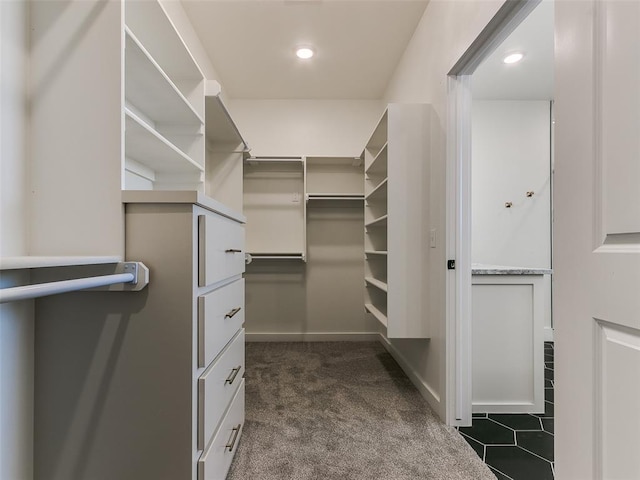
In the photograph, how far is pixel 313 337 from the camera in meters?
3.12

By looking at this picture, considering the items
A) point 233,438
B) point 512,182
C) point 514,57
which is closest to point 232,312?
point 233,438

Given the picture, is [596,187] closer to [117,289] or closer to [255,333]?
[117,289]

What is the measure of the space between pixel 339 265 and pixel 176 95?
2.17 metres

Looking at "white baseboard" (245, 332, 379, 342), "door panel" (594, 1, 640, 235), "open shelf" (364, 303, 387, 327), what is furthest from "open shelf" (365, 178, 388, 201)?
"white baseboard" (245, 332, 379, 342)

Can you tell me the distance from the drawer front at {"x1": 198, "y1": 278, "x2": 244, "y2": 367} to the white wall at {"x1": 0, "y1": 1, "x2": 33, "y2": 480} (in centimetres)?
44

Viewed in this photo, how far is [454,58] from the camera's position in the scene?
5.08ft

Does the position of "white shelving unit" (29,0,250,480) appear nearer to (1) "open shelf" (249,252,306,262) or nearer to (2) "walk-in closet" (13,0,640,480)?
(2) "walk-in closet" (13,0,640,480)

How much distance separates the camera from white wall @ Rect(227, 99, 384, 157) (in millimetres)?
3111

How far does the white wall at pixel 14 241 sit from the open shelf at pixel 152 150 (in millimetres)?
271

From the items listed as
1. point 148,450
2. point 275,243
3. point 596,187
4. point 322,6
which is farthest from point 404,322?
point 322,6

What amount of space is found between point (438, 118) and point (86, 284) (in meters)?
1.82

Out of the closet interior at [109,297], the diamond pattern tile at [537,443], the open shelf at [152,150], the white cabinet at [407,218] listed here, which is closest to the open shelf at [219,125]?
the open shelf at [152,150]

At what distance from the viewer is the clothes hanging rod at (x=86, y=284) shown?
1.67ft

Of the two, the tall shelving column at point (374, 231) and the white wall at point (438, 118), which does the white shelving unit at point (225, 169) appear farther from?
the white wall at point (438, 118)
